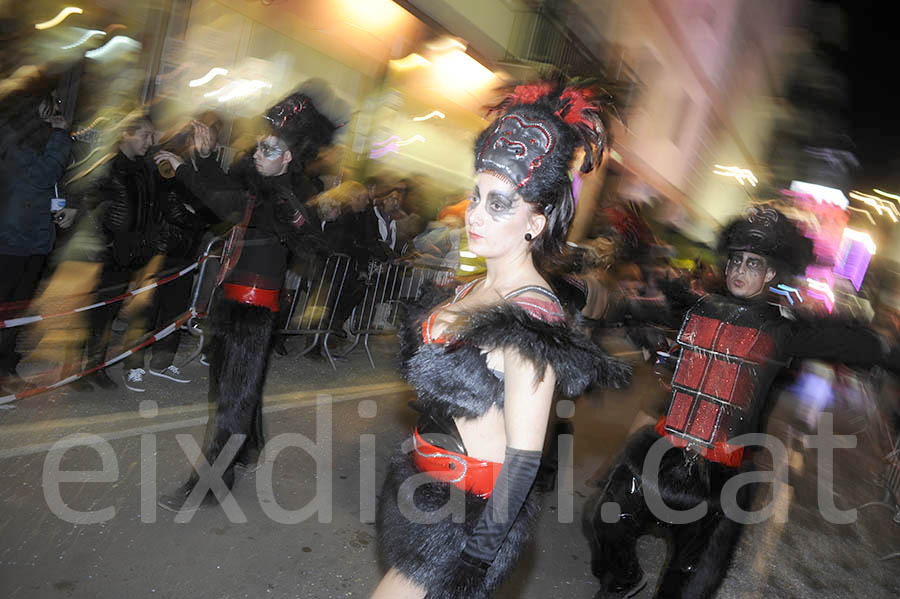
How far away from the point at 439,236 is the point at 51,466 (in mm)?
6604

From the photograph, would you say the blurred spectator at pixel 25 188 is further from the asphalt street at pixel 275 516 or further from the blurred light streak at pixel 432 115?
the blurred light streak at pixel 432 115

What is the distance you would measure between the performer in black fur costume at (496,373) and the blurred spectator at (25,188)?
13.5 ft

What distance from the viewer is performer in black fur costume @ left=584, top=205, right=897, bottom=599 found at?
3.49m

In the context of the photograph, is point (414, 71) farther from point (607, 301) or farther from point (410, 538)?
point (410, 538)

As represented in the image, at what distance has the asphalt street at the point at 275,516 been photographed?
3.56 metres

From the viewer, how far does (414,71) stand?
13133 millimetres

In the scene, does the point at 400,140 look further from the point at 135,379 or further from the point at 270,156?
the point at 270,156

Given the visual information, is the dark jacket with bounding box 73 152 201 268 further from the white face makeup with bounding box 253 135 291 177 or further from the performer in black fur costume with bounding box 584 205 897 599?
the performer in black fur costume with bounding box 584 205 897 599

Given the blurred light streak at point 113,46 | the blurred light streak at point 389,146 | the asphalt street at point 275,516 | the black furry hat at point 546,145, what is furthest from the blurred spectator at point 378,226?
the black furry hat at point 546,145

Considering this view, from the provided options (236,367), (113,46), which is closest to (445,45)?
(113,46)

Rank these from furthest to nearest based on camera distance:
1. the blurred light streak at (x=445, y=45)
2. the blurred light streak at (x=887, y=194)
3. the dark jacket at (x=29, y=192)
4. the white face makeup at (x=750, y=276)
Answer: the blurred light streak at (x=887, y=194), the blurred light streak at (x=445, y=45), the dark jacket at (x=29, y=192), the white face makeup at (x=750, y=276)

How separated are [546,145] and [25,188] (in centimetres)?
457

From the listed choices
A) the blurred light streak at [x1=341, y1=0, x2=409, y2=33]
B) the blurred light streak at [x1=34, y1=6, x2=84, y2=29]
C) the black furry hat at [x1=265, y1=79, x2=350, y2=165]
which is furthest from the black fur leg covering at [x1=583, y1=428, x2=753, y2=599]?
the blurred light streak at [x1=341, y1=0, x2=409, y2=33]

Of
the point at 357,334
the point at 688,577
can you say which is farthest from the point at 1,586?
the point at 357,334
